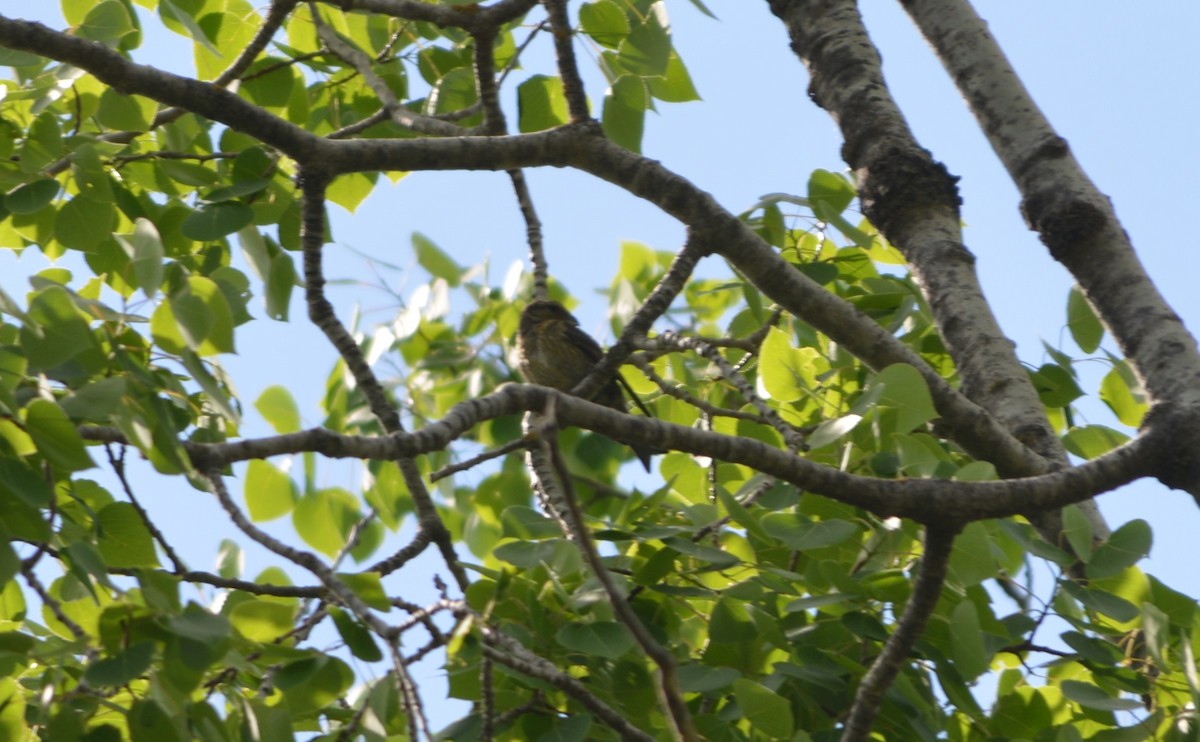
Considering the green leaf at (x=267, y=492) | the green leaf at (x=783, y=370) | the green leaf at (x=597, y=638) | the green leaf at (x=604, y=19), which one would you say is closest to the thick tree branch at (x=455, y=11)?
the green leaf at (x=604, y=19)

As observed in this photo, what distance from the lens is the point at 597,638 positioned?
2252 mm

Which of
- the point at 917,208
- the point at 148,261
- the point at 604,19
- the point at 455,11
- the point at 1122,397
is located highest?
the point at 455,11

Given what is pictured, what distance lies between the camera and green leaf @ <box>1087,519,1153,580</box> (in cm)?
240

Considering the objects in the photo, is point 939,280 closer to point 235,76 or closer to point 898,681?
point 898,681

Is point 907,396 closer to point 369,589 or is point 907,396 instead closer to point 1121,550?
point 1121,550

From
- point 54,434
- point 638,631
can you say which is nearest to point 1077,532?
point 638,631

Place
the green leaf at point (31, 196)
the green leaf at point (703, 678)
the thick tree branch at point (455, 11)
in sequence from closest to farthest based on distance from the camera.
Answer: the green leaf at point (703, 678)
the green leaf at point (31, 196)
the thick tree branch at point (455, 11)

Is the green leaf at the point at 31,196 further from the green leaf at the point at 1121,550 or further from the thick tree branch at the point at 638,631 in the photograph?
the green leaf at the point at 1121,550

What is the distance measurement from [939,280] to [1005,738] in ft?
4.98

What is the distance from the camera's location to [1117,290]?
3207mm

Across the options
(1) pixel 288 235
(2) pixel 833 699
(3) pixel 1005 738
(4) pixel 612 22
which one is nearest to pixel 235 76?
(1) pixel 288 235

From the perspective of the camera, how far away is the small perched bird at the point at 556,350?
18.8 ft

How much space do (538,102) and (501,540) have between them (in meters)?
1.51

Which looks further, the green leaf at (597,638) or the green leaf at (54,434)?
the green leaf at (597,638)
